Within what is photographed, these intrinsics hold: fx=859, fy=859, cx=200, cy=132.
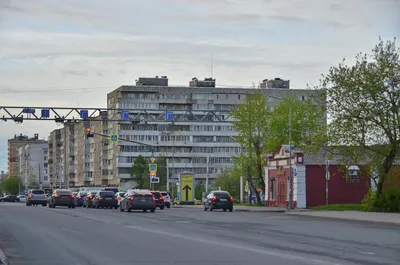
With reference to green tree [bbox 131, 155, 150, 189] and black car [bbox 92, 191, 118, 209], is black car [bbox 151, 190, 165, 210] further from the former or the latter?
green tree [bbox 131, 155, 150, 189]

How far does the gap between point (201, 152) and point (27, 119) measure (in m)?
90.6

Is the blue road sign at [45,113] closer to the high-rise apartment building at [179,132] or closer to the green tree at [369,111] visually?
the green tree at [369,111]

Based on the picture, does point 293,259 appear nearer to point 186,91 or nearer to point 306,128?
point 306,128

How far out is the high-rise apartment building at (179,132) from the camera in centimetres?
15680

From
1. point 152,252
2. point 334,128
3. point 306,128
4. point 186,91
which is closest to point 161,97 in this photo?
point 186,91

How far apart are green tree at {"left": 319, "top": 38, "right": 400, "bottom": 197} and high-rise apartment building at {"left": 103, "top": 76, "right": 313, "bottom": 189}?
91.7m

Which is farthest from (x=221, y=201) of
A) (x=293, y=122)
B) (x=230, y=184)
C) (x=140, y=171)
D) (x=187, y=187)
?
(x=140, y=171)

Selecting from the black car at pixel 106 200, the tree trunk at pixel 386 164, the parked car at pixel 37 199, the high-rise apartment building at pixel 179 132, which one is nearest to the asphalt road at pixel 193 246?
the tree trunk at pixel 386 164

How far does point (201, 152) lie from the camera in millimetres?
162500

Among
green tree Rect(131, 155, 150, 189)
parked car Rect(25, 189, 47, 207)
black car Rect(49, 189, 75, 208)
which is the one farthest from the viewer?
green tree Rect(131, 155, 150, 189)

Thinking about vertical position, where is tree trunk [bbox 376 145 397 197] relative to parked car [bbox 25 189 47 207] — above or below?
above

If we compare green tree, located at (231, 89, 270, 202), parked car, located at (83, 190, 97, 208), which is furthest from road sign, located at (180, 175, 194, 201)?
parked car, located at (83, 190, 97, 208)

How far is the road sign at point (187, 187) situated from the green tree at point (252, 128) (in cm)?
793

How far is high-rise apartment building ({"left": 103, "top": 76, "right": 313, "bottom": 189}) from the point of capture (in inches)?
6173
